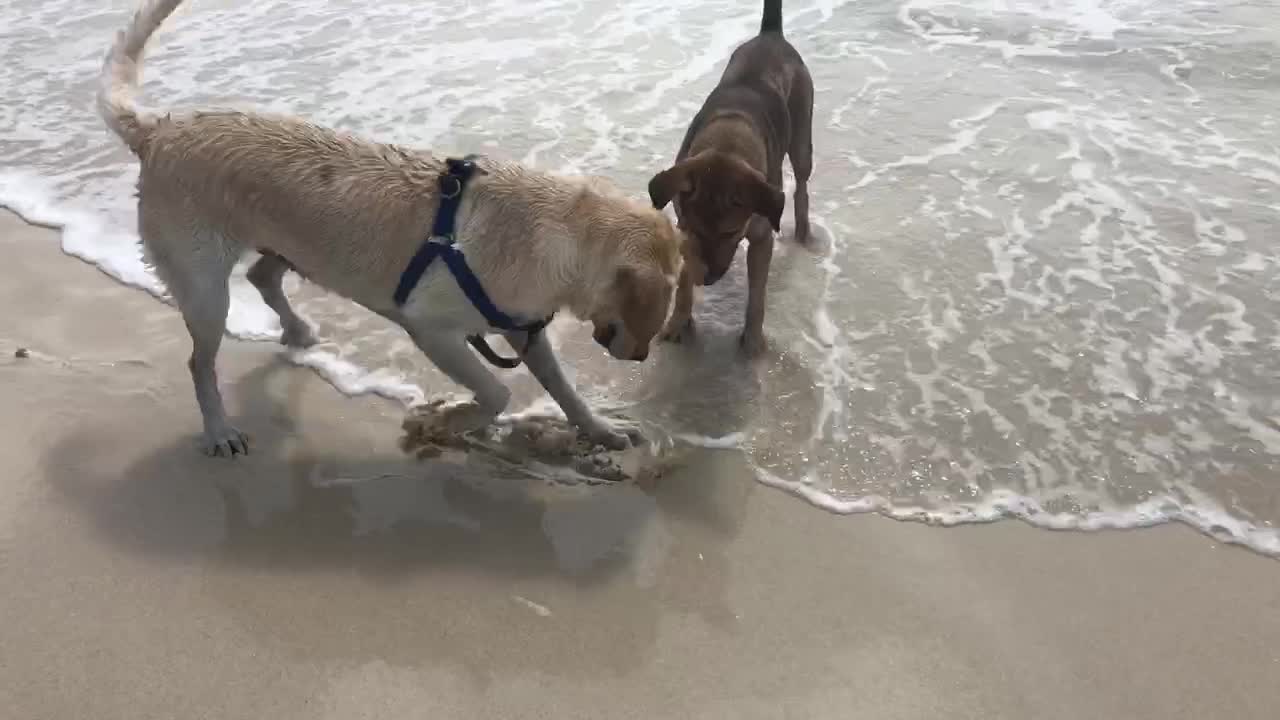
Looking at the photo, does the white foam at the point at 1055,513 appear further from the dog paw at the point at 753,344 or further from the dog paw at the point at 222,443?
the dog paw at the point at 222,443

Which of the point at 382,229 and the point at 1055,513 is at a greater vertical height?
the point at 382,229

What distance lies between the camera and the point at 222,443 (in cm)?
352

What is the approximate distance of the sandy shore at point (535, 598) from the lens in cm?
268

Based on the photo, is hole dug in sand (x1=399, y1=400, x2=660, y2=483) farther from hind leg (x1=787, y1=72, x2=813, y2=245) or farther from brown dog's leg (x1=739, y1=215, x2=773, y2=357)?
hind leg (x1=787, y1=72, x2=813, y2=245)

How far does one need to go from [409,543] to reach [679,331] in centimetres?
171

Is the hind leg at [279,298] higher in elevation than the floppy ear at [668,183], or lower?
lower

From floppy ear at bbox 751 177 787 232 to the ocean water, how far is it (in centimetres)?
83

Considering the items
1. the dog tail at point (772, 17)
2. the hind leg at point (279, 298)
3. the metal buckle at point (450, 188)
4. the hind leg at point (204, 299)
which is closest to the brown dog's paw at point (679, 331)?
the metal buckle at point (450, 188)

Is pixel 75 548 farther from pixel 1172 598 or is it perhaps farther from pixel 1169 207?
pixel 1169 207

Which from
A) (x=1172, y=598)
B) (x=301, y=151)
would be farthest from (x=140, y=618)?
(x=1172, y=598)

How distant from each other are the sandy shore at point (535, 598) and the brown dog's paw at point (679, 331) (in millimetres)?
849

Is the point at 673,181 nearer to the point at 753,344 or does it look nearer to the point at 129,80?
the point at 753,344

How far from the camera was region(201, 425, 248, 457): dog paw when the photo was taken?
139 inches

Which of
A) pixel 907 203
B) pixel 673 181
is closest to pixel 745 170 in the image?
pixel 673 181
